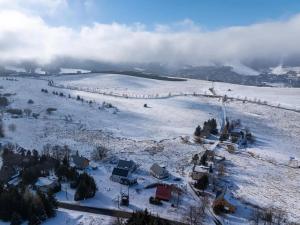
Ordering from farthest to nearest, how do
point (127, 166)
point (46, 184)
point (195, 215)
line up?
point (127, 166) → point (46, 184) → point (195, 215)

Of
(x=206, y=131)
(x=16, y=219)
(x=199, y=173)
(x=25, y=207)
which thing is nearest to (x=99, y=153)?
(x=199, y=173)

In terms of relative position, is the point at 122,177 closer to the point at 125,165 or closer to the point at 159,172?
the point at 125,165

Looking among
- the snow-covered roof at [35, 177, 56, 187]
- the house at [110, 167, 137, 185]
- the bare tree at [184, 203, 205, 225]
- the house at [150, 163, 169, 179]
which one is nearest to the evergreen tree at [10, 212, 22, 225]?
the snow-covered roof at [35, 177, 56, 187]

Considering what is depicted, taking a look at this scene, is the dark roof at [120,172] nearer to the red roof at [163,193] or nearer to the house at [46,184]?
the red roof at [163,193]

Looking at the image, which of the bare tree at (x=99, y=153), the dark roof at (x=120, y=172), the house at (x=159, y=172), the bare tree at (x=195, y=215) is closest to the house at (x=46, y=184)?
the dark roof at (x=120, y=172)

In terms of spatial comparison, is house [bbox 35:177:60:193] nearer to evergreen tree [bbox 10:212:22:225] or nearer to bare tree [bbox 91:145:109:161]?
evergreen tree [bbox 10:212:22:225]

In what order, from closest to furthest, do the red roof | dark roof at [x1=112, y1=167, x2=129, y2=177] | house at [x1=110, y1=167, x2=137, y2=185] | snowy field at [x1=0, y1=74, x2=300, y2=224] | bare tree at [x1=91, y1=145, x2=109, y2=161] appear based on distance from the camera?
the red roof, snowy field at [x1=0, y1=74, x2=300, y2=224], house at [x1=110, y1=167, x2=137, y2=185], dark roof at [x1=112, y1=167, x2=129, y2=177], bare tree at [x1=91, y1=145, x2=109, y2=161]

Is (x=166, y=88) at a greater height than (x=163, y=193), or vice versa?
(x=166, y=88)
